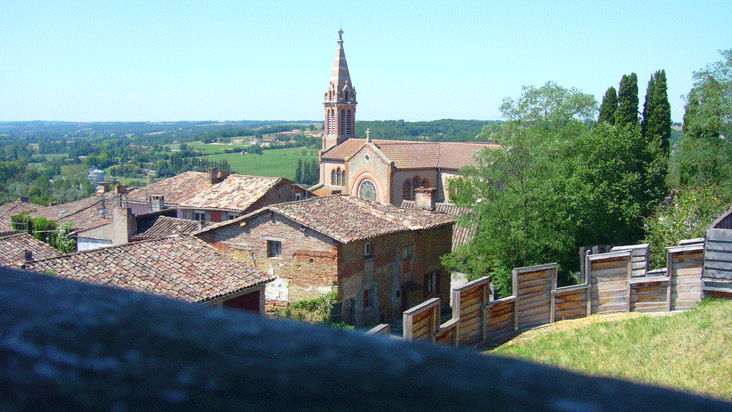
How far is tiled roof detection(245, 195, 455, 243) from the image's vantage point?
1983 centimetres

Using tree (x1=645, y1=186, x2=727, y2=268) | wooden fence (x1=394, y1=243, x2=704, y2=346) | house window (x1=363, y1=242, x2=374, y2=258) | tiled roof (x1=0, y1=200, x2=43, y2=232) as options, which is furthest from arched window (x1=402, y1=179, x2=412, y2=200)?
wooden fence (x1=394, y1=243, x2=704, y2=346)

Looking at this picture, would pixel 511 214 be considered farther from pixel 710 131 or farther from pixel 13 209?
pixel 13 209

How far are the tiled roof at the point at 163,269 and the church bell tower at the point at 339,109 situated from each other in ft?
151

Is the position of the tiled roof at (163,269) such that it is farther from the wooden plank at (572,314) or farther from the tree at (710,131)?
the tree at (710,131)

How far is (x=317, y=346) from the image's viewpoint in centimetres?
79

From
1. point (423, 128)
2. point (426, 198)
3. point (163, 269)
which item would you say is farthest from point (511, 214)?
point (423, 128)

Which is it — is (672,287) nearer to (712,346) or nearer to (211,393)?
(712,346)

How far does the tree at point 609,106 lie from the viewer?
43.9 meters

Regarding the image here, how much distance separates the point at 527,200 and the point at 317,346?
62.6 ft

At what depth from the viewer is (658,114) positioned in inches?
1684

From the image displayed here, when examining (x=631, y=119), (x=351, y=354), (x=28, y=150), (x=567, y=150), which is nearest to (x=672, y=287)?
(x=351, y=354)

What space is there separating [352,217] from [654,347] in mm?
13716

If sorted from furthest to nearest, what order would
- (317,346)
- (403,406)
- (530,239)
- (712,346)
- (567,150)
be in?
1. (567,150)
2. (530,239)
3. (712,346)
4. (317,346)
5. (403,406)

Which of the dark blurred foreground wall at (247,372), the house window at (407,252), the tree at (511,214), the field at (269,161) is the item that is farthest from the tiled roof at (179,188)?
the field at (269,161)
